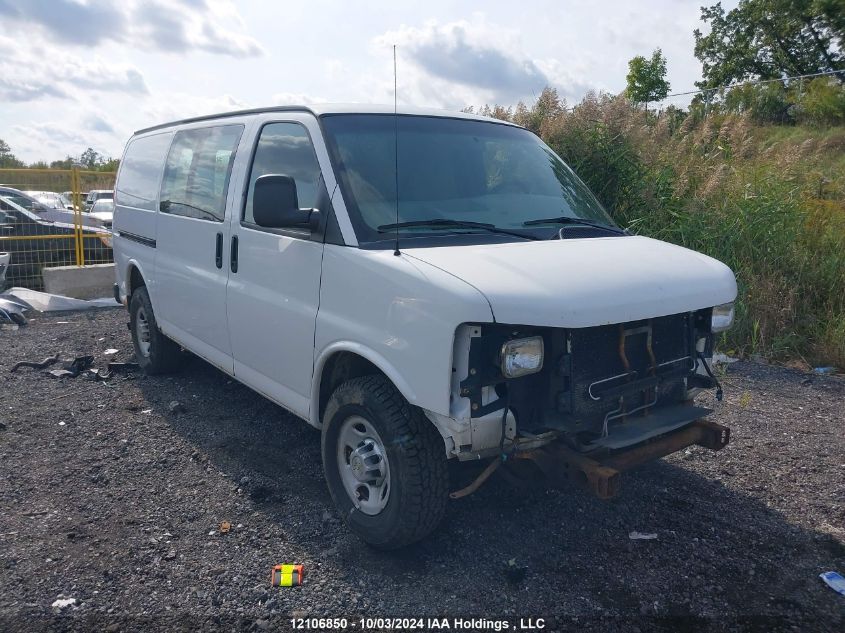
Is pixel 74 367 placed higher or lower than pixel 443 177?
lower

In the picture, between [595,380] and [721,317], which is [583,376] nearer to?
[595,380]

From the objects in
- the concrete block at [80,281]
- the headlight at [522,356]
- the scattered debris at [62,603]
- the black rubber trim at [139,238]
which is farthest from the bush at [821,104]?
the scattered debris at [62,603]

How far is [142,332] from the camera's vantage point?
660 cm

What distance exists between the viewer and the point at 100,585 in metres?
3.28

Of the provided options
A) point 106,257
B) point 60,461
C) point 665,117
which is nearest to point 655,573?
point 60,461

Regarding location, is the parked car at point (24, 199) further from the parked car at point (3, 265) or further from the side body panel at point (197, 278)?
the side body panel at point (197, 278)

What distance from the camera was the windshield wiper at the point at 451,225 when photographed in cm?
355

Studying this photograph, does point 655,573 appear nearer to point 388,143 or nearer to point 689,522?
point 689,522

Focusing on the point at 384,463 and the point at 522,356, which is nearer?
the point at 522,356

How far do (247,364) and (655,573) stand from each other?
269cm

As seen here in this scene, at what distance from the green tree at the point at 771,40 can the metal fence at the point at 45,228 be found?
27272 millimetres

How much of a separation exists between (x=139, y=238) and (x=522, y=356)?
14.5 feet

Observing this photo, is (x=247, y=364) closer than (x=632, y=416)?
No

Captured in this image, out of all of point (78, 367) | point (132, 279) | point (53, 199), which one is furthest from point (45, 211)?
point (132, 279)
